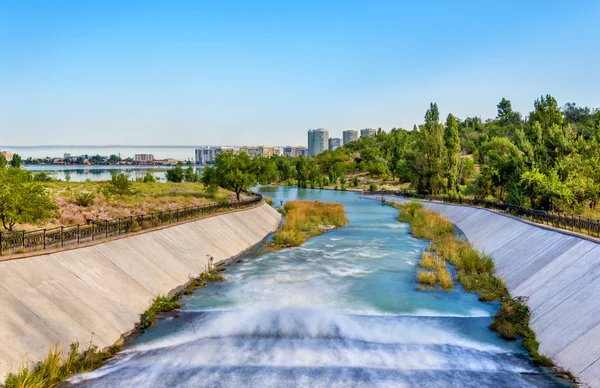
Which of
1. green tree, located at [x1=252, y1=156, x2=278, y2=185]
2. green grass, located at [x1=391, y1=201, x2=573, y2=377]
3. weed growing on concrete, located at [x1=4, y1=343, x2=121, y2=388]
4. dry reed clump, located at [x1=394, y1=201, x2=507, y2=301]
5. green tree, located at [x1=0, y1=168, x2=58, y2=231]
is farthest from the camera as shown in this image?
green tree, located at [x1=252, y1=156, x2=278, y2=185]

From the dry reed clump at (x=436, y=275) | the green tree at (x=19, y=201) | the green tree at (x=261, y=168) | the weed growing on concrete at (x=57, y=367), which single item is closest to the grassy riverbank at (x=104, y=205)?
the green tree at (x=19, y=201)

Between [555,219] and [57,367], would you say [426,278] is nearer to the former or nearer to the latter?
[555,219]

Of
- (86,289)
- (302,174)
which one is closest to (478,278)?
(86,289)

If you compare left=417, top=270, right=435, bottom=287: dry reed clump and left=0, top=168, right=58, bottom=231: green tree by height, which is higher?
left=0, top=168, right=58, bottom=231: green tree

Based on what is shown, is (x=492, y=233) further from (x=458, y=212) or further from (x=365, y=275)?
(x=458, y=212)

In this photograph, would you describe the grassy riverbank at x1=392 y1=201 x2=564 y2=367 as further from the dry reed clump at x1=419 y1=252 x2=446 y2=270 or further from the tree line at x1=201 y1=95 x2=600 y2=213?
the tree line at x1=201 y1=95 x2=600 y2=213

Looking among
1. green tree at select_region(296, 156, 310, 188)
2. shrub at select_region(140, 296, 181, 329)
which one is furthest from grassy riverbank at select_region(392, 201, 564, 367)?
green tree at select_region(296, 156, 310, 188)
